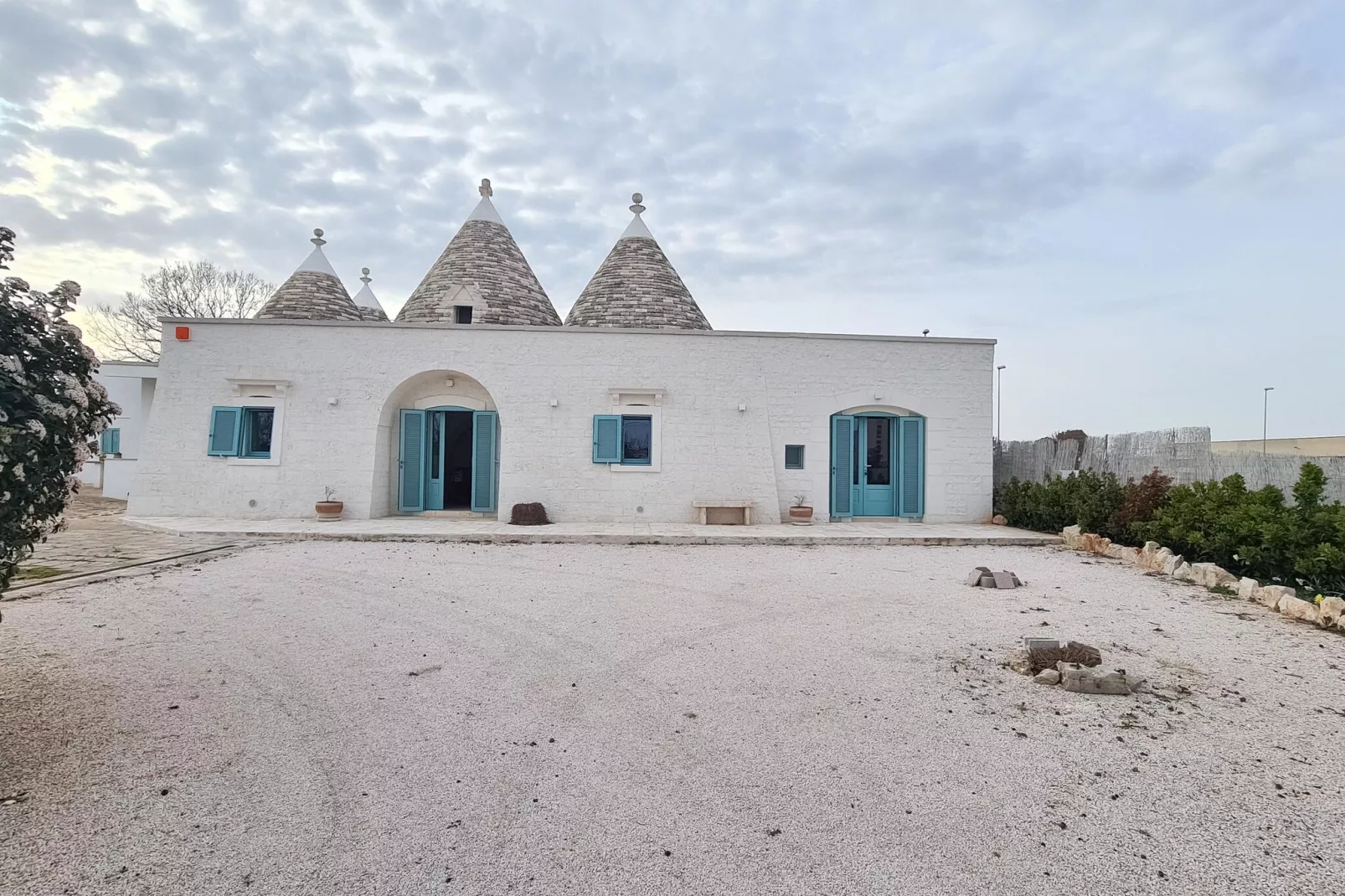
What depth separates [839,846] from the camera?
2537 mm

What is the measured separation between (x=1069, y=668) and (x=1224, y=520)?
216 inches

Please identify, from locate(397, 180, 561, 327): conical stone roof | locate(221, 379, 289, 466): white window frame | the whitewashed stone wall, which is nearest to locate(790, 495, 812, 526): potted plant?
the whitewashed stone wall

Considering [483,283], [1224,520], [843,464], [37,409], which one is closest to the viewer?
[37,409]

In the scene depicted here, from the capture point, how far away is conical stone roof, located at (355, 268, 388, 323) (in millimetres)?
19688

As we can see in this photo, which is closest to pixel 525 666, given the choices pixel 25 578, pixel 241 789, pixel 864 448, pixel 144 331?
pixel 241 789

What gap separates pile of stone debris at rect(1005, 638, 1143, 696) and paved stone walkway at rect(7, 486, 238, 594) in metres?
8.06

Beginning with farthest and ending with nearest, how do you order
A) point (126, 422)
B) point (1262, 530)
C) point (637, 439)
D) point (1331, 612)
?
point (126, 422) < point (637, 439) < point (1262, 530) < point (1331, 612)

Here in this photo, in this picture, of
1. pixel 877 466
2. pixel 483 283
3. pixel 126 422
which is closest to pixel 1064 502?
pixel 877 466

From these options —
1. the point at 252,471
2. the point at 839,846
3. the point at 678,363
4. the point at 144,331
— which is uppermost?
the point at 144,331

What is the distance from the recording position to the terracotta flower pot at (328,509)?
1205 cm

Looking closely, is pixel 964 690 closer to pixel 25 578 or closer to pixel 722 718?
pixel 722 718

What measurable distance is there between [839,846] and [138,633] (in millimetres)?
5479

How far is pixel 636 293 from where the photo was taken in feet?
52.4

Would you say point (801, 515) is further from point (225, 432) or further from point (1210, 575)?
point (225, 432)
